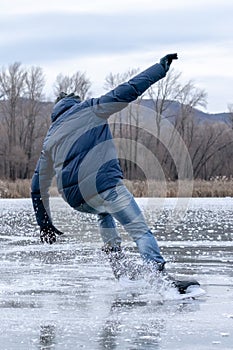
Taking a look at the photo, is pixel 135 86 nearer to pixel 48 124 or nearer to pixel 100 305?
pixel 100 305

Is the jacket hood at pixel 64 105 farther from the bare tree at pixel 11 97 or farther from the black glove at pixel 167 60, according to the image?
the bare tree at pixel 11 97

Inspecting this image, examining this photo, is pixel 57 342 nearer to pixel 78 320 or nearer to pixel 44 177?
pixel 78 320

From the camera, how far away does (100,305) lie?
20.9 ft

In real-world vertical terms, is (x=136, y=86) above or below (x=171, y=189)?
above

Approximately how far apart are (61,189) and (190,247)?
4.73 metres

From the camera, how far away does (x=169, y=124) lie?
69938 millimetres

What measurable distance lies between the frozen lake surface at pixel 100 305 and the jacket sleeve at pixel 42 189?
587mm

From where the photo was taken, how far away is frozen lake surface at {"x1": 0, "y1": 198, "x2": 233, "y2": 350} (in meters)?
4.99

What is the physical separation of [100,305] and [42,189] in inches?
62.6

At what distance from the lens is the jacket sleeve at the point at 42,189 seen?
7566 millimetres

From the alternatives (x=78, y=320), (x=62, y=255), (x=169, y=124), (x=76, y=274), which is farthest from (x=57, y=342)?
(x=169, y=124)

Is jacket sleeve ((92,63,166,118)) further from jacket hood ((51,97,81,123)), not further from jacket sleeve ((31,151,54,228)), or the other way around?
jacket sleeve ((31,151,54,228))

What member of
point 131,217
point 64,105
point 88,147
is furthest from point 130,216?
point 64,105

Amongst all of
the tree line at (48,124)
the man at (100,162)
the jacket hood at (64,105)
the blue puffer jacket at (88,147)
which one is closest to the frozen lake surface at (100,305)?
the man at (100,162)
